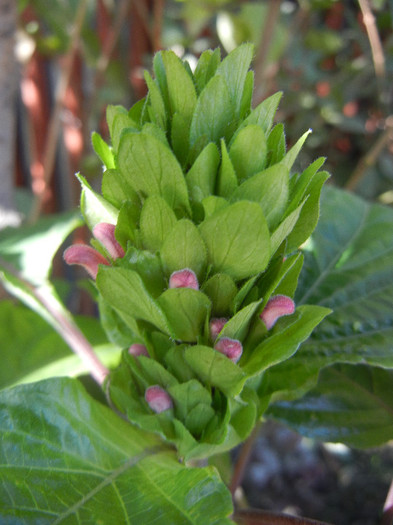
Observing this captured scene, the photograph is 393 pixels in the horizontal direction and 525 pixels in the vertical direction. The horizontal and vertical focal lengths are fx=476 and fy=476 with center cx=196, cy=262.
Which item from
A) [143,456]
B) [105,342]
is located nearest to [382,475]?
[105,342]

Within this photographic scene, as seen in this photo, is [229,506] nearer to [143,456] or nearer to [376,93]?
[143,456]

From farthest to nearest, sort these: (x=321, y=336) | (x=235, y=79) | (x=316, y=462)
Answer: (x=316, y=462) → (x=321, y=336) → (x=235, y=79)

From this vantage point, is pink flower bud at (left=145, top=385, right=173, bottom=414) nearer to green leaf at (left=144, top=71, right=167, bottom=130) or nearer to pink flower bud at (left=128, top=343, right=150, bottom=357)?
pink flower bud at (left=128, top=343, right=150, bottom=357)

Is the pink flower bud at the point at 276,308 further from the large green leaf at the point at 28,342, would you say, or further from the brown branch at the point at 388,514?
the large green leaf at the point at 28,342

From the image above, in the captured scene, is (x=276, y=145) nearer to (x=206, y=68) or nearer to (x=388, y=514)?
(x=206, y=68)

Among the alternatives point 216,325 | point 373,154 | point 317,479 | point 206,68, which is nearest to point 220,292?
point 216,325

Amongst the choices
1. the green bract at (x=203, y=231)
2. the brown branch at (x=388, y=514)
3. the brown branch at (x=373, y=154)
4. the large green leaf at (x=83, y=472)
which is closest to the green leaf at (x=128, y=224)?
the green bract at (x=203, y=231)
